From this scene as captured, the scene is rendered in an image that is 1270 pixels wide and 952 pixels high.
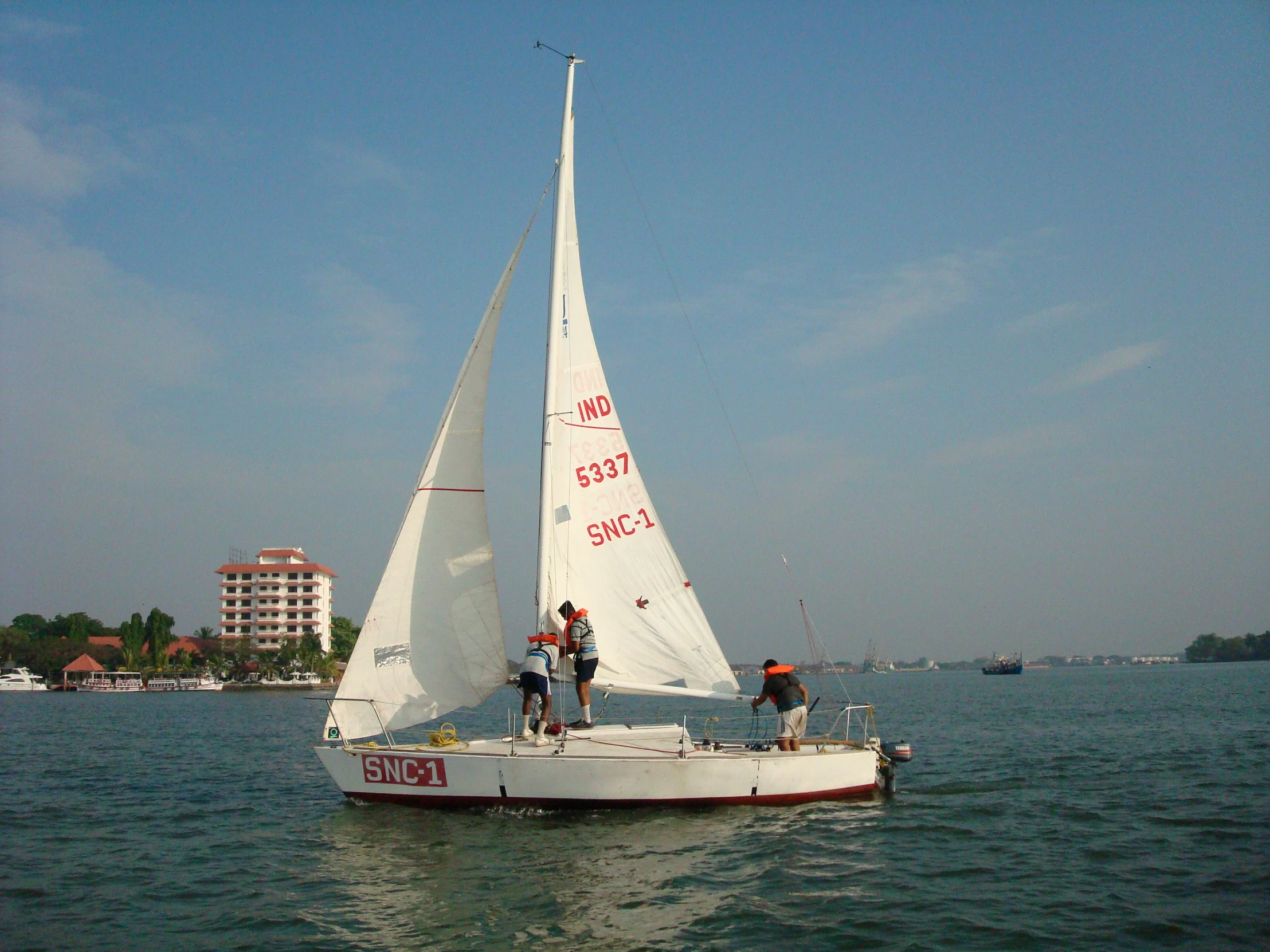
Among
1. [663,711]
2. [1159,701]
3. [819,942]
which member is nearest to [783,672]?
[819,942]

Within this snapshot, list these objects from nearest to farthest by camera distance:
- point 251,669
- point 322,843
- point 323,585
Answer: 1. point 322,843
2. point 251,669
3. point 323,585

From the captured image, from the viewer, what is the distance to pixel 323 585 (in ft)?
378

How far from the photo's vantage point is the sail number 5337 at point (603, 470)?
16.0 meters

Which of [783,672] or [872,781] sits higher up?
[783,672]

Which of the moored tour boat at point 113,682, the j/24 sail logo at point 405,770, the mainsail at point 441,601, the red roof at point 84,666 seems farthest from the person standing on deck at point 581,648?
the red roof at point 84,666

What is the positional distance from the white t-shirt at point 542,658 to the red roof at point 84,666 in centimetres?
10051

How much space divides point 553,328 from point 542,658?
564cm

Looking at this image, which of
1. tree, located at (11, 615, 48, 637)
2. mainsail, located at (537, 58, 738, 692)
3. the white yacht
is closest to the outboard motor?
mainsail, located at (537, 58, 738, 692)

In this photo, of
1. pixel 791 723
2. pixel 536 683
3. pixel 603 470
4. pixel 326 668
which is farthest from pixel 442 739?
pixel 326 668

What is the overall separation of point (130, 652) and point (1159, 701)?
95297 mm

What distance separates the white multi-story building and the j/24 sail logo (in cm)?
10232

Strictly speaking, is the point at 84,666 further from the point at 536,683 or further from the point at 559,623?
the point at 536,683

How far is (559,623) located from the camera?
15320mm

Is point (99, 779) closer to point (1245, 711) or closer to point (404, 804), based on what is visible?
point (404, 804)
